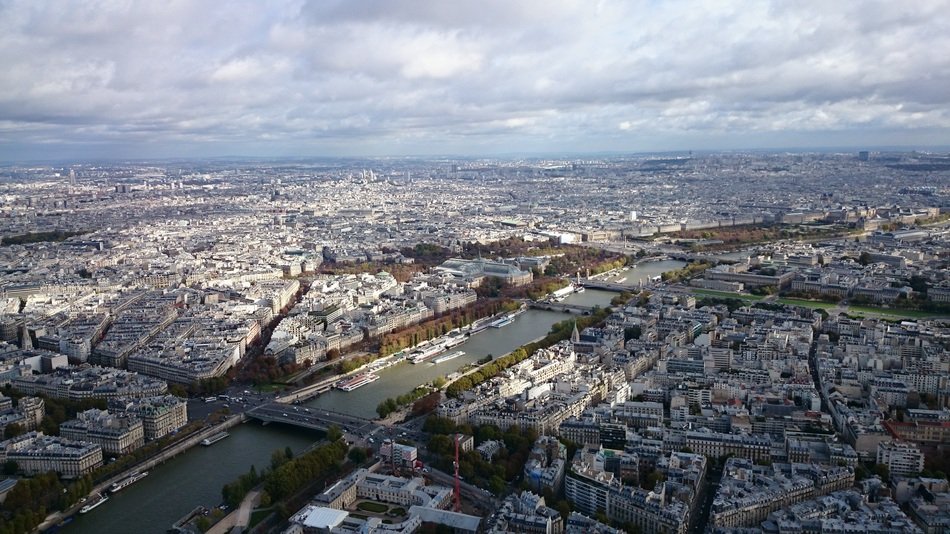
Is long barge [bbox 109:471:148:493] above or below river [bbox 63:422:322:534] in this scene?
above

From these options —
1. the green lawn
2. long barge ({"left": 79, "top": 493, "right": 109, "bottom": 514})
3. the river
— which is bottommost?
the river

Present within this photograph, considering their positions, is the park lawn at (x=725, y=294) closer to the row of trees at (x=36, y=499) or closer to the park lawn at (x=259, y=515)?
the park lawn at (x=259, y=515)

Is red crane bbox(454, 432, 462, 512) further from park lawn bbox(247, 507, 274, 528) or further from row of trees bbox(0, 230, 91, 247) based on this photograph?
row of trees bbox(0, 230, 91, 247)

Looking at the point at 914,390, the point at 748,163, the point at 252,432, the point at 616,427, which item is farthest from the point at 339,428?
the point at 748,163

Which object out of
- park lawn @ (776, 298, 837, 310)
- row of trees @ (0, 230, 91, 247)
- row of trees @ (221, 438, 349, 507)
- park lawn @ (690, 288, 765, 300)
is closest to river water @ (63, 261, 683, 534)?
row of trees @ (221, 438, 349, 507)

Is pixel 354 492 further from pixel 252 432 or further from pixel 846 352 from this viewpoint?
pixel 846 352

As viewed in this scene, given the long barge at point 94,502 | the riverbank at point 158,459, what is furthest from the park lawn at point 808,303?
the long barge at point 94,502

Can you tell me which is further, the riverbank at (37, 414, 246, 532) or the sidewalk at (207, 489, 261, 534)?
the riverbank at (37, 414, 246, 532)
